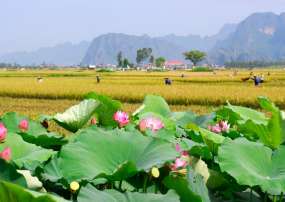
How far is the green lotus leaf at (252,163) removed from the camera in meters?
1.19

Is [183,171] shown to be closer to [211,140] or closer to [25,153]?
[211,140]

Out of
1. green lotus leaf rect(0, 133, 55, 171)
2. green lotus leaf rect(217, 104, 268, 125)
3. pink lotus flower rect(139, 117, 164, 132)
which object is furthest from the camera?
green lotus leaf rect(217, 104, 268, 125)

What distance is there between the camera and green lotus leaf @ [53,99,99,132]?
1.68m

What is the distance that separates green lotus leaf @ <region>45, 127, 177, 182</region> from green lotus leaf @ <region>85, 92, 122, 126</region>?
442 mm

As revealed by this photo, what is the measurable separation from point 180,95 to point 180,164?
1679 centimetres

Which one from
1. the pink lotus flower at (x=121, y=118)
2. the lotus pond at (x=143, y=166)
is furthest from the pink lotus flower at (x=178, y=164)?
the pink lotus flower at (x=121, y=118)

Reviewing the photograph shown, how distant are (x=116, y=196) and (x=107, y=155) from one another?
10.4 inches

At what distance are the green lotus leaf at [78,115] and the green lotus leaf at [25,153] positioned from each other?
32 cm

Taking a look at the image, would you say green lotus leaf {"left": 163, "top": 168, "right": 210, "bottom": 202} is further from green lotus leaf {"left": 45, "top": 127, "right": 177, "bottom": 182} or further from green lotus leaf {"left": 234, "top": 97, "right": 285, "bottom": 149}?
green lotus leaf {"left": 234, "top": 97, "right": 285, "bottom": 149}

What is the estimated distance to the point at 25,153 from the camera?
1379 millimetres

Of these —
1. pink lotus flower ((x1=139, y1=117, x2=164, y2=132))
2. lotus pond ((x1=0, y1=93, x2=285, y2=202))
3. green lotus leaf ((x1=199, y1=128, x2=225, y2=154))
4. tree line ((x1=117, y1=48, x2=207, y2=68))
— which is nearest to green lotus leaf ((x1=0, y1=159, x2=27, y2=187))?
lotus pond ((x1=0, y1=93, x2=285, y2=202))

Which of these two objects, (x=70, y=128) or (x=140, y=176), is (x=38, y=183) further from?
(x=70, y=128)

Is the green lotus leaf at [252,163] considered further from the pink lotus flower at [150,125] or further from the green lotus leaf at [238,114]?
the green lotus leaf at [238,114]

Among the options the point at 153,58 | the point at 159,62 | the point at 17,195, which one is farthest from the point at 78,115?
the point at 153,58
